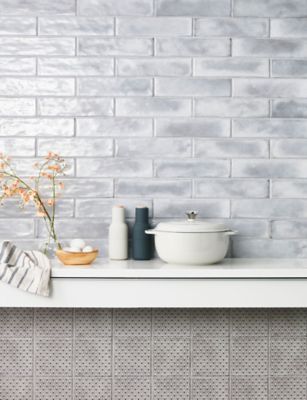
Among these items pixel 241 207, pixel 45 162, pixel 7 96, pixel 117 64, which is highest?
pixel 117 64

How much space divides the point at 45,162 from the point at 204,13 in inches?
38.7

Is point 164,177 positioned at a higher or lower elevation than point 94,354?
higher

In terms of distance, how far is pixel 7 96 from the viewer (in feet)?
7.90

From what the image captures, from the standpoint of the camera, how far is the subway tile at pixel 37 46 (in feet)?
7.89

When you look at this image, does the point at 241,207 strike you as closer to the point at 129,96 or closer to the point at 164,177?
the point at 164,177

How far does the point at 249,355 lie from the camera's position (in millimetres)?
2436

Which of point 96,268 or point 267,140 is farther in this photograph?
point 267,140

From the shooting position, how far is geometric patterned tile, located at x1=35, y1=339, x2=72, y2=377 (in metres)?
2.43

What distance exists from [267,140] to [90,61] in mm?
875

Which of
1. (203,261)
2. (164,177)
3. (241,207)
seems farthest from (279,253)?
(164,177)

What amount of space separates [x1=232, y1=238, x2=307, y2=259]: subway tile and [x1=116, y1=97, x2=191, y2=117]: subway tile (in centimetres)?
64

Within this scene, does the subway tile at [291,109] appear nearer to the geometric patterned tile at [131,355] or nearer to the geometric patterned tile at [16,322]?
the geometric patterned tile at [131,355]

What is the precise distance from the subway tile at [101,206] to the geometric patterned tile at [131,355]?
568mm

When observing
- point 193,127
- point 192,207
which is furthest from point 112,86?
point 192,207
